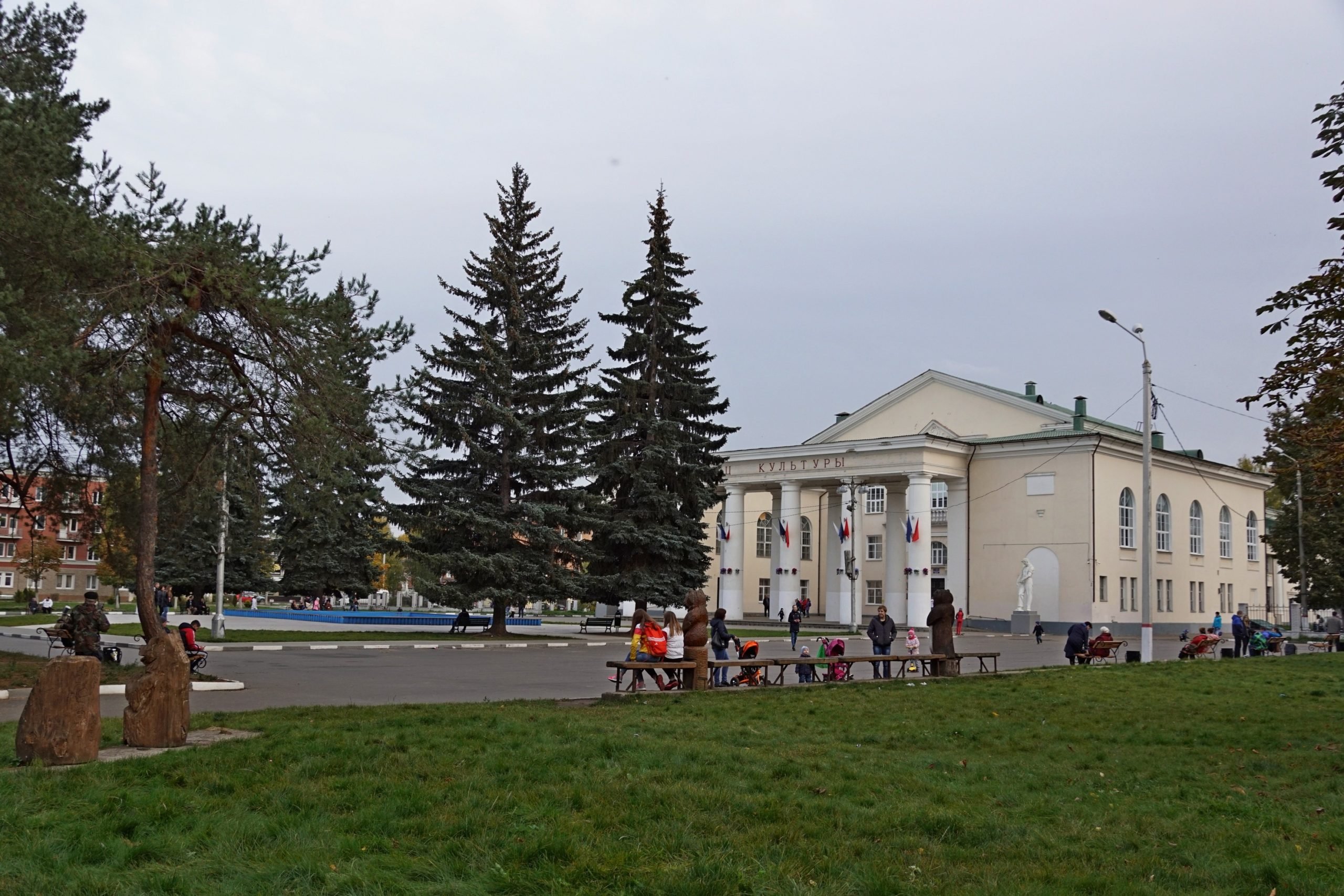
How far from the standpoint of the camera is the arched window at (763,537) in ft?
259

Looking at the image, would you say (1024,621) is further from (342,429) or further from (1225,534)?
(342,429)

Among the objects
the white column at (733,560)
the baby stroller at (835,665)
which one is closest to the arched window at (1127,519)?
the white column at (733,560)

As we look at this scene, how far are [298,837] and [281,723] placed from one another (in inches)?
213

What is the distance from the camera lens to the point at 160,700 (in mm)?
9914

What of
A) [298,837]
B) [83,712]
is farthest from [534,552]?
[298,837]

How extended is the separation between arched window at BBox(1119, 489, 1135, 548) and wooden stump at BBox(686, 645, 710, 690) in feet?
164

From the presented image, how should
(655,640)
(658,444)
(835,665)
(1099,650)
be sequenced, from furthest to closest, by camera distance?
1. (658,444)
2. (1099,650)
3. (835,665)
4. (655,640)

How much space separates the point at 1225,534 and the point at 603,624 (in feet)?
142

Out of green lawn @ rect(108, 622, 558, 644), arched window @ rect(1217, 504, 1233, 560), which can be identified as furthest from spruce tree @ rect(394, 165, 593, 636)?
arched window @ rect(1217, 504, 1233, 560)

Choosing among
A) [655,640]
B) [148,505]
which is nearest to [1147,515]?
[655,640]

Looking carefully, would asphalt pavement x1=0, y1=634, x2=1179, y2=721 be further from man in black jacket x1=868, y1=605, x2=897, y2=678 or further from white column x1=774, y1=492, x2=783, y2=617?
white column x1=774, y1=492, x2=783, y2=617

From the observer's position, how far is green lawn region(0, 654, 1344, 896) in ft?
19.5

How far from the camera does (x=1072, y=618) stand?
196ft

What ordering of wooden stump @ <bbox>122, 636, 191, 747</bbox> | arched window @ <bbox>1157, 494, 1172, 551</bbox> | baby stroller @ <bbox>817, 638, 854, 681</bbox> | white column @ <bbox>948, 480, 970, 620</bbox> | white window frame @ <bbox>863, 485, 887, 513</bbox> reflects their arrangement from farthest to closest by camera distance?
white window frame @ <bbox>863, 485, 887, 513</bbox> → arched window @ <bbox>1157, 494, 1172, 551</bbox> → white column @ <bbox>948, 480, 970, 620</bbox> → baby stroller @ <bbox>817, 638, 854, 681</bbox> → wooden stump @ <bbox>122, 636, 191, 747</bbox>
